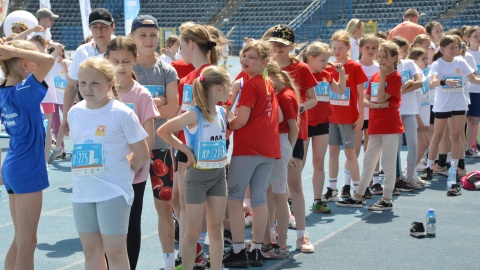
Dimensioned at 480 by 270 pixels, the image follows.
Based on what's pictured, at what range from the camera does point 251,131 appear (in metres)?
6.04

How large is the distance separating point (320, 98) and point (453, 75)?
2957 mm

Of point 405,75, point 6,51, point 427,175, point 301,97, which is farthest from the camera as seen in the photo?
point 427,175

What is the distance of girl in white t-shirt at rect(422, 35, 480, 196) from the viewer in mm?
10242

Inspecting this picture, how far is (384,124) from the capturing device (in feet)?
28.2

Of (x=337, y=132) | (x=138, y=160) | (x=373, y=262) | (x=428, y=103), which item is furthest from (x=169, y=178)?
(x=428, y=103)

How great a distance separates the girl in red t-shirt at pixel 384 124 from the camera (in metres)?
8.50

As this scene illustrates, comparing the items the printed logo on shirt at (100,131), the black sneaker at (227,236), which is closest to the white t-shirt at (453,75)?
the black sneaker at (227,236)

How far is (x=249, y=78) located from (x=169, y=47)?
21.4 ft

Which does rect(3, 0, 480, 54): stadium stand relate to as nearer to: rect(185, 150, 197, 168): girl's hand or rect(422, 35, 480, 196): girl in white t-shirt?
rect(422, 35, 480, 196): girl in white t-shirt

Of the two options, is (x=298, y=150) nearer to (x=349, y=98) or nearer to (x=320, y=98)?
(x=320, y=98)

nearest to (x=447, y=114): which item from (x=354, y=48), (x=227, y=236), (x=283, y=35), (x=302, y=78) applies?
(x=354, y=48)

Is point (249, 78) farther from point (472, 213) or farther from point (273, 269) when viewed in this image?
point (472, 213)

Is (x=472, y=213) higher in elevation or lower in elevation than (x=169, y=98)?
lower

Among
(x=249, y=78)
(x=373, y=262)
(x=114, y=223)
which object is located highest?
(x=249, y=78)
